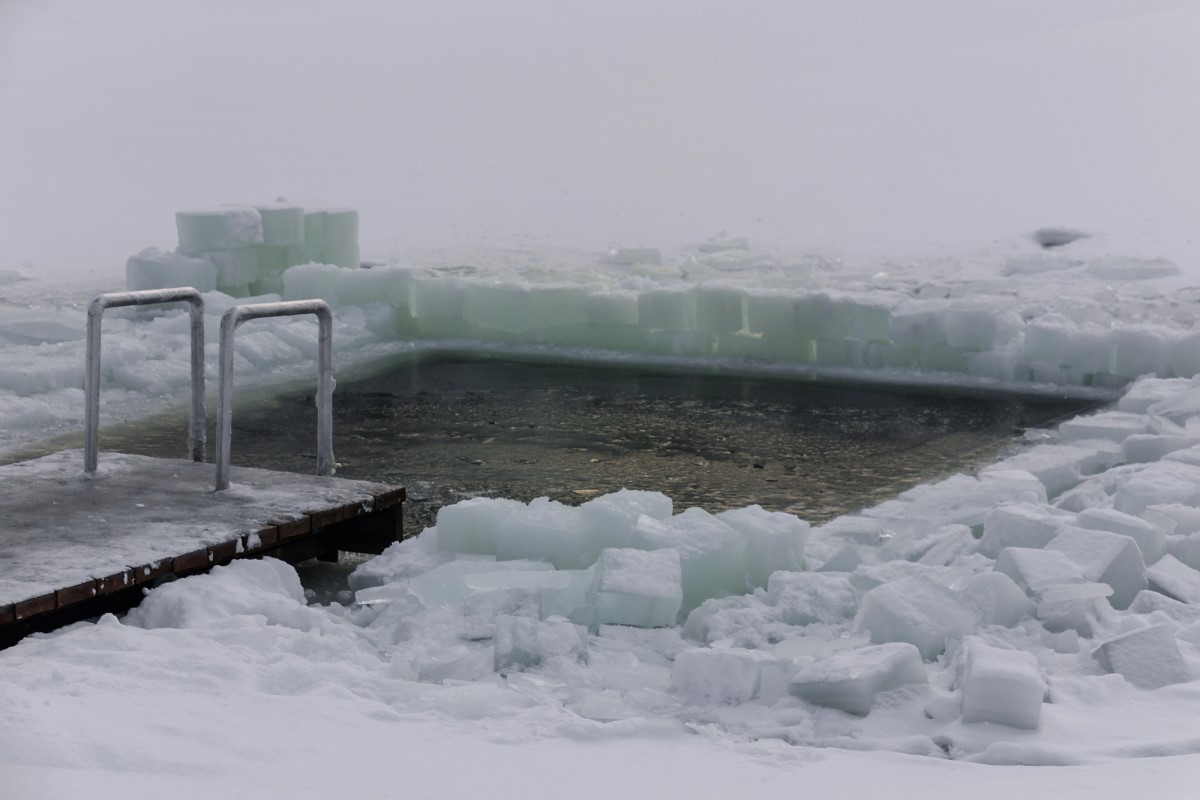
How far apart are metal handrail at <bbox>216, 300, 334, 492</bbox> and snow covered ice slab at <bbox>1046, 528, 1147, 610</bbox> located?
113 inches

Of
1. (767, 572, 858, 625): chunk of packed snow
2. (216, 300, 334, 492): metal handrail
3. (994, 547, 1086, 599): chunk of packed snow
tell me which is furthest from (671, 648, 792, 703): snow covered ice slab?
(216, 300, 334, 492): metal handrail

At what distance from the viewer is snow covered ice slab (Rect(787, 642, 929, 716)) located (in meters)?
3.64

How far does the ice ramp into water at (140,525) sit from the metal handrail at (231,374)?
164mm

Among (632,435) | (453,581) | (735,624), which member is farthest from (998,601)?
(632,435)

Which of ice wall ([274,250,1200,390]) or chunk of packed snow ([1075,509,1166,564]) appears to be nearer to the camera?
chunk of packed snow ([1075,509,1166,564])

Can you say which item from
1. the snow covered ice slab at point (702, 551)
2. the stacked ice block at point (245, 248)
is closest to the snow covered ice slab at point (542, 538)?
the snow covered ice slab at point (702, 551)

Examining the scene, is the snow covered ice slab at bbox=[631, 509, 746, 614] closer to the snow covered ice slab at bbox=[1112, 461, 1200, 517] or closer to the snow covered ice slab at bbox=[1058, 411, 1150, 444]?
the snow covered ice slab at bbox=[1112, 461, 1200, 517]

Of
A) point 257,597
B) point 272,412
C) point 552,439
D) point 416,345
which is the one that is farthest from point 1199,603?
point 416,345

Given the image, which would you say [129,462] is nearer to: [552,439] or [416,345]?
[552,439]

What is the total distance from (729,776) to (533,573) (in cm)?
167

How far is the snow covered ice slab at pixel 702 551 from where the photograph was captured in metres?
4.68

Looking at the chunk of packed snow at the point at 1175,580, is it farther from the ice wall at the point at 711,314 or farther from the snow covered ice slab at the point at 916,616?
the ice wall at the point at 711,314

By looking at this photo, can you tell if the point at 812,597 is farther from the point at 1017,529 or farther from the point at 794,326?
the point at 794,326

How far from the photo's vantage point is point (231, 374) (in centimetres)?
492
